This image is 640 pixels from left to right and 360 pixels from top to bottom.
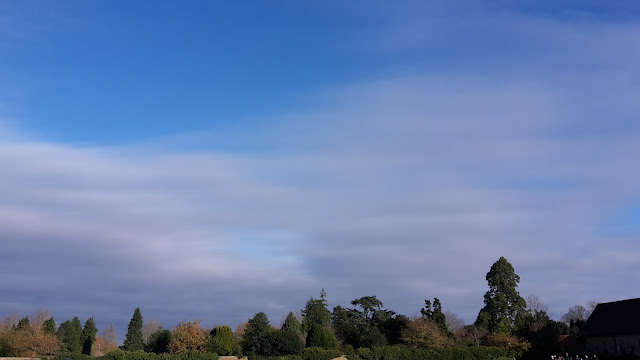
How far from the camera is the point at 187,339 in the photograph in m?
46.4

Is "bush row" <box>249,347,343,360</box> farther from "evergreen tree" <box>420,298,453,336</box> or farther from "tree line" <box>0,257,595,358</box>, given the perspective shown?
"evergreen tree" <box>420,298,453,336</box>

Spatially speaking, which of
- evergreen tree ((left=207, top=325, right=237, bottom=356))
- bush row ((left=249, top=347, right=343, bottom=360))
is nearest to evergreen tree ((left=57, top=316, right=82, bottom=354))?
evergreen tree ((left=207, top=325, right=237, bottom=356))

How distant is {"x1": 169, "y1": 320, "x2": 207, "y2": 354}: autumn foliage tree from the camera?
46.4m

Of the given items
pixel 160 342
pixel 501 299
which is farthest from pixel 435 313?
pixel 160 342

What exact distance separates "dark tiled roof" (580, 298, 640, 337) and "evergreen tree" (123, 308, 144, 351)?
135 feet

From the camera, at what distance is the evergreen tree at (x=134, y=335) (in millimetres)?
60438

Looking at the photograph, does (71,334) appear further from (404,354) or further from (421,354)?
(421,354)

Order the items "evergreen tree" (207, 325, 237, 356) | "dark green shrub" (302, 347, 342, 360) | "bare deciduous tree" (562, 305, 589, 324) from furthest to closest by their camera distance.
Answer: "bare deciduous tree" (562, 305, 589, 324), "evergreen tree" (207, 325, 237, 356), "dark green shrub" (302, 347, 342, 360)

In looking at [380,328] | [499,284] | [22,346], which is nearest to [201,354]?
[22,346]

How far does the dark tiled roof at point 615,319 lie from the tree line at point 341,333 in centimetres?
335

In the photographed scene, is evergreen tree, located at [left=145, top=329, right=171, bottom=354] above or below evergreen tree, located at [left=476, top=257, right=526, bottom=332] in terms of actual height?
below

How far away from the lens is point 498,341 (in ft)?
165

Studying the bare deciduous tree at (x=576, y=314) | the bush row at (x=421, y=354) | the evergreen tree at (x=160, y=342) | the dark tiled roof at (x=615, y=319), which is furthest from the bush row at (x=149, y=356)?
the bare deciduous tree at (x=576, y=314)

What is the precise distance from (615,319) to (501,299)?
14648 millimetres
